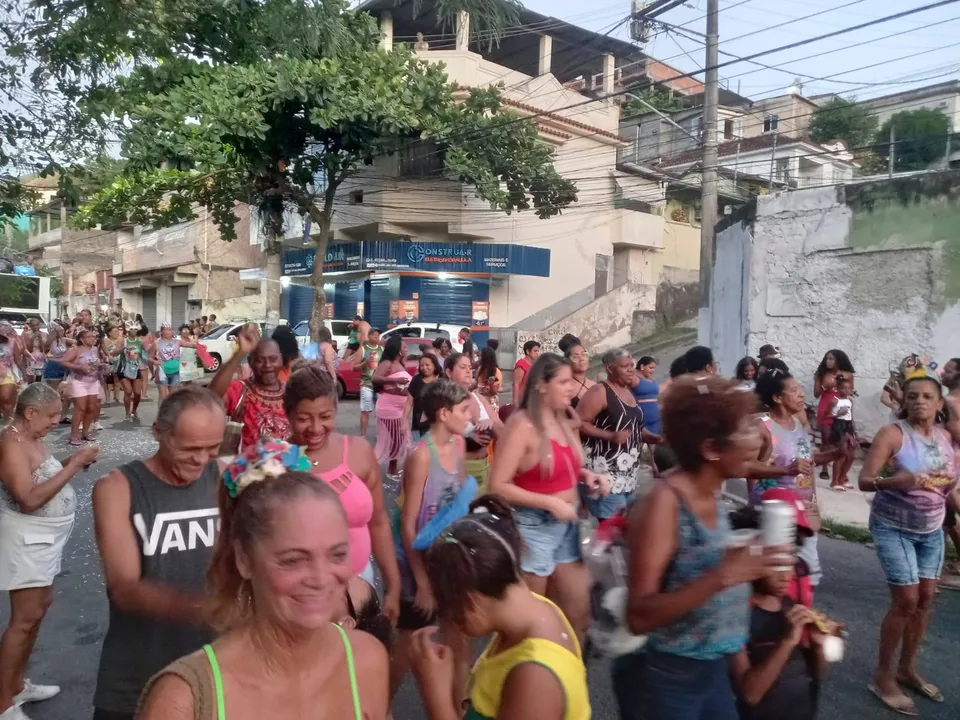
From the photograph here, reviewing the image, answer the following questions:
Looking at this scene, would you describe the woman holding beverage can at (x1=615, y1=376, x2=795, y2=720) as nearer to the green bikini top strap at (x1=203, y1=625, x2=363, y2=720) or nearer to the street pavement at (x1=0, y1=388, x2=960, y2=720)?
the green bikini top strap at (x1=203, y1=625, x2=363, y2=720)

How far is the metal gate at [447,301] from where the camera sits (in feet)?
78.0

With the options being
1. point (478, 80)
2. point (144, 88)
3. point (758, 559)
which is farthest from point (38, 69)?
point (478, 80)

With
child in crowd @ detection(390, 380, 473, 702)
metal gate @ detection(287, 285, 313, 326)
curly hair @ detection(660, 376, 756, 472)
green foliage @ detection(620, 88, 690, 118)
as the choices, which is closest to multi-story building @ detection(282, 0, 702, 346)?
metal gate @ detection(287, 285, 313, 326)

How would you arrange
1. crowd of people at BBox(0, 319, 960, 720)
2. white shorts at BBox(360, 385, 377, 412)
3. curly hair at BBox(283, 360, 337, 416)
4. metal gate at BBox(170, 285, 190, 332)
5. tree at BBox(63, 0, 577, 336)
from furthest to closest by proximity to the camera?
metal gate at BBox(170, 285, 190, 332)
tree at BBox(63, 0, 577, 336)
white shorts at BBox(360, 385, 377, 412)
curly hair at BBox(283, 360, 337, 416)
crowd of people at BBox(0, 319, 960, 720)

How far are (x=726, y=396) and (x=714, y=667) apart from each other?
0.80 metres

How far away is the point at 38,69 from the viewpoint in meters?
5.68

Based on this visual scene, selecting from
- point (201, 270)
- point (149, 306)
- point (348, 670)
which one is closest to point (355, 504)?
point (348, 670)

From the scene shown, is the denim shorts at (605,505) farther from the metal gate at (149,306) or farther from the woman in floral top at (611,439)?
the metal gate at (149,306)

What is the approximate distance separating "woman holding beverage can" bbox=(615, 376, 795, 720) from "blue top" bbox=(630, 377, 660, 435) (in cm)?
443

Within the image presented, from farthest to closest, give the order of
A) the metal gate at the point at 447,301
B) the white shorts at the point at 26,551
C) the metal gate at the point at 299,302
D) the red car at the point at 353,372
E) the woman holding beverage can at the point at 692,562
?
the metal gate at the point at 299,302
the metal gate at the point at 447,301
the red car at the point at 353,372
the white shorts at the point at 26,551
the woman holding beverage can at the point at 692,562

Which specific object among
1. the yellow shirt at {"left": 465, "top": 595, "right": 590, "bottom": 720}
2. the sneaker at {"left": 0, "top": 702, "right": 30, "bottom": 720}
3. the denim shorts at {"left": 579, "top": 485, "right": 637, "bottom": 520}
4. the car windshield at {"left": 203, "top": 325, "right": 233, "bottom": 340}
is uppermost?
the car windshield at {"left": 203, "top": 325, "right": 233, "bottom": 340}

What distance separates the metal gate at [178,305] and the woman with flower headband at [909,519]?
1340 inches

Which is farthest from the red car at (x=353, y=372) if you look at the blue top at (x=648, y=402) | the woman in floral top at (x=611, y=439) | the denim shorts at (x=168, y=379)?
the woman in floral top at (x=611, y=439)

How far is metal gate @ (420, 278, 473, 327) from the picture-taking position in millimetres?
23766
